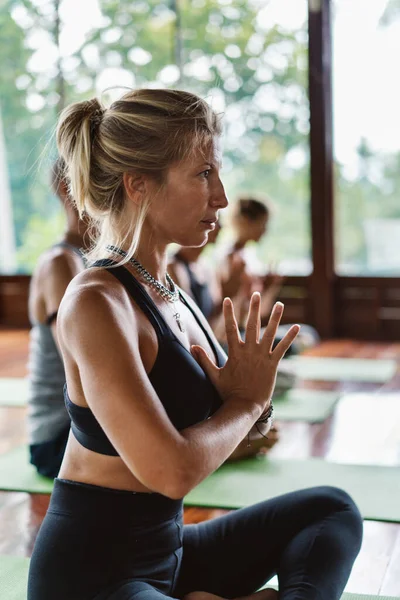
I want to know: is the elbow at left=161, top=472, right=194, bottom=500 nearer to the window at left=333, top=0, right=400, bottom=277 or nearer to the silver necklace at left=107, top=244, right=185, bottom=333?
the silver necklace at left=107, top=244, right=185, bottom=333

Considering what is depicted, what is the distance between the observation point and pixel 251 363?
1.38 metres


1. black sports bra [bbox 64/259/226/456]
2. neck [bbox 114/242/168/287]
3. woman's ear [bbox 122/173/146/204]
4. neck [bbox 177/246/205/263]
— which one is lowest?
neck [bbox 177/246/205/263]

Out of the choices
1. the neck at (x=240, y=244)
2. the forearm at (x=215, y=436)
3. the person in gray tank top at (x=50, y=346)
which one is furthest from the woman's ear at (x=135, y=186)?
the neck at (x=240, y=244)

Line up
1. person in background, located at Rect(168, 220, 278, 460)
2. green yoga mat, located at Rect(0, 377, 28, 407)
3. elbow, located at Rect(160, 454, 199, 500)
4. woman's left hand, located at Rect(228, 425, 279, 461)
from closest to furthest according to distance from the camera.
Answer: elbow, located at Rect(160, 454, 199, 500), woman's left hand, located at Rect(228, 425, 279, 461), person in background, located at Rect(168, 220, 278, 460), green yoga mat, located at Rect(0, 377, 28, 407)

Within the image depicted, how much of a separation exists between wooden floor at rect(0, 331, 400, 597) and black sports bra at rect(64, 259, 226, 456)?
2.79ft

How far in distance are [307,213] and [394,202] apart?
2.08 feet

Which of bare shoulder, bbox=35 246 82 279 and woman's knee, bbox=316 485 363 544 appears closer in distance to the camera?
woman's knee, bbox=316 485 363 544

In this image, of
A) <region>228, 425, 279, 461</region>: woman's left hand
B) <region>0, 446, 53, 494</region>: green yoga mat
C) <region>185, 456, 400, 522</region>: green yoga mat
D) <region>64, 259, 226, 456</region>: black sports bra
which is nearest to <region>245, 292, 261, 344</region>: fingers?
<region>64, 259, 226, 456</region>: black sports bra

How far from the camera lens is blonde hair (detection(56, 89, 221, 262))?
1367 millimetres

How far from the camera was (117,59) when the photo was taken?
6.45 metres

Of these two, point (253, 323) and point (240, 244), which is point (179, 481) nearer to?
point (253, 323)

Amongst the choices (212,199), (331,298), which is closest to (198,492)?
(212,199)

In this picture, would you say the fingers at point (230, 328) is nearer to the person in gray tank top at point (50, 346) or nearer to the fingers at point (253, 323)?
the fingers at point (253, 323)

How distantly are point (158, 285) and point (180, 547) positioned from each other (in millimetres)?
477
